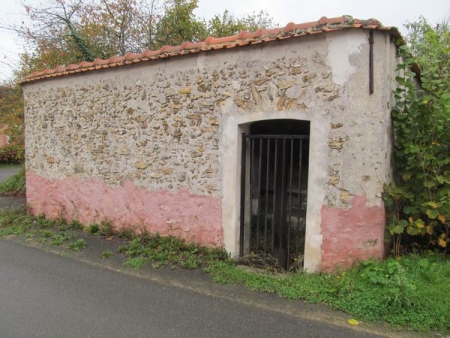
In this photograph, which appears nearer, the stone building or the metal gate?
the stone building

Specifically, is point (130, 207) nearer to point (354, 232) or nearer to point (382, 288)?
point (354, 232)

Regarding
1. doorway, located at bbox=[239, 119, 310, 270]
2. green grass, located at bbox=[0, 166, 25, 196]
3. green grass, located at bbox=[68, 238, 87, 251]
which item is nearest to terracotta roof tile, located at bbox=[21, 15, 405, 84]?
doorway, located at bbox=[239, 119, 310, 270]

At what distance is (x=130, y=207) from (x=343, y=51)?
4473 millimetres

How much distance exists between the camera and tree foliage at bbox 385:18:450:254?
4.14 m

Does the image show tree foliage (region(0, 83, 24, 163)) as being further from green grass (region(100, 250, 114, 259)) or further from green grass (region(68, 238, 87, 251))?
green grass (region(100, 250, 114, 259))

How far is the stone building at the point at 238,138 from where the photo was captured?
4.18m

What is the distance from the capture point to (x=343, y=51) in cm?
416

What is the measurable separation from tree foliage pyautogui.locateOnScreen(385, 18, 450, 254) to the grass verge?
0.43 meters

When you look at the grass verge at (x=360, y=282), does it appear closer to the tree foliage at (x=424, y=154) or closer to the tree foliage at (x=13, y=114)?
the tree foliage at (x=424, y=154)

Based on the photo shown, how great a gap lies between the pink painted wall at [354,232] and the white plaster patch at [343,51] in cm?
151

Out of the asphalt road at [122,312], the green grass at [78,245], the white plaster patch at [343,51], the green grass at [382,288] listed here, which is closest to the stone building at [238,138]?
the white plaster patch at [343,51]

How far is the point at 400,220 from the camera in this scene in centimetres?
436

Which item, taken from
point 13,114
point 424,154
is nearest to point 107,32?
point 13,114

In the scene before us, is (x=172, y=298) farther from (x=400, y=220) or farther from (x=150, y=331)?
(x=400, y=220)
